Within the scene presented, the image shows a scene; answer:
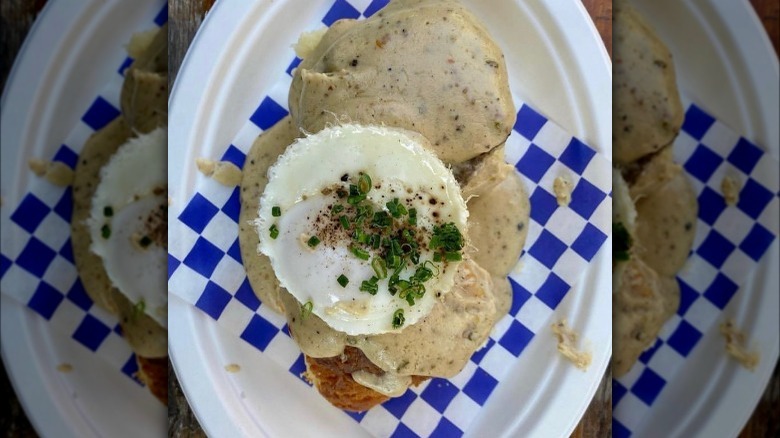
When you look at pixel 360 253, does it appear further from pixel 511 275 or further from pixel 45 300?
pixel 45 300

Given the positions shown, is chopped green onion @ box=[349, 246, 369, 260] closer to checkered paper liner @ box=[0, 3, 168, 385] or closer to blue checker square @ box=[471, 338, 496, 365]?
blue checker square @ box=[471, 338, 496, 365]

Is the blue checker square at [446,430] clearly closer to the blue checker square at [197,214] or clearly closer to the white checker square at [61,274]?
the blue checker square at [197,214]

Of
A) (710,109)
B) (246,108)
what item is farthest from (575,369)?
(246,108)

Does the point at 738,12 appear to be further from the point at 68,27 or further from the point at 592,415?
the point at 68,27

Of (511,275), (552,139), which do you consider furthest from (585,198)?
(511,275)

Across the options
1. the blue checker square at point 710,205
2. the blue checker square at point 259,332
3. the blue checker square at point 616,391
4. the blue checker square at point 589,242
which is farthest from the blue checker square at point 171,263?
the blue checker square at point 710,205

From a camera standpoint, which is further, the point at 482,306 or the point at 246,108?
the point at 246,108
